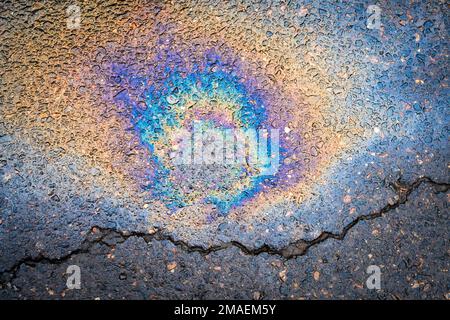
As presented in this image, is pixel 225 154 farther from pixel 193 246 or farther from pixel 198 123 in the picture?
pixel 193 246

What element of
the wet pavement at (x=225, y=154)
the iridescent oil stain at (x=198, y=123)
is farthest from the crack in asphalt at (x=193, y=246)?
the iridescent oil stain at (x=198, y=123)

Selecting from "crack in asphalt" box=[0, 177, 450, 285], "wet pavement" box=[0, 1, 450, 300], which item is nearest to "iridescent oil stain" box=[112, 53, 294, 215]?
"wet pavement" box=[0, 1, 450, 300]

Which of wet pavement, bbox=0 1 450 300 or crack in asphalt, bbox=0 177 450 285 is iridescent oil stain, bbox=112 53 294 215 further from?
crack in asphalt, bbox=0 177 450 285

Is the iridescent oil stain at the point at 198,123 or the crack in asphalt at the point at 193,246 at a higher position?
the iridescent oil stain at the point at 198,123

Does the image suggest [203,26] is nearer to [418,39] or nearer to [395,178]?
[418,39]

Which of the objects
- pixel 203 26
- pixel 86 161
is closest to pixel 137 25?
pixel 203 26

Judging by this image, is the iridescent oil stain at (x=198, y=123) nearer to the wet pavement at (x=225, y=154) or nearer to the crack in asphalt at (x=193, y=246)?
the wet pavement at (x=225, y=154)

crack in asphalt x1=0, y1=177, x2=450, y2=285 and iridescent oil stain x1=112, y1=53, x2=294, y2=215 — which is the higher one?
iridescent oil stain x1=112, y1=53, x2=294, y2=215

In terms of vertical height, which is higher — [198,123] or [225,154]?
[198,123]

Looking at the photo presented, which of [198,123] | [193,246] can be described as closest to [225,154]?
[198,123]
